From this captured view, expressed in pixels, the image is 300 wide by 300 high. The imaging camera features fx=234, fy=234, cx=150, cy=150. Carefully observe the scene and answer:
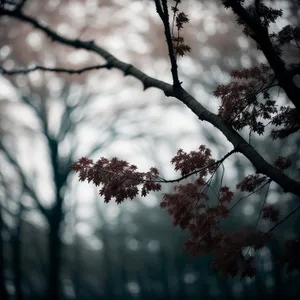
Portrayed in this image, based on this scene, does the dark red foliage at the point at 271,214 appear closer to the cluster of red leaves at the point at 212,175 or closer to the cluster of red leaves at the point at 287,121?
the cluster of red leaves at the point at 212,175

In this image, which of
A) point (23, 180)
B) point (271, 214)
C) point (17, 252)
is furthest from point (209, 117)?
point (17, 252)

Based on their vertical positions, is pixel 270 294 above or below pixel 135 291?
below

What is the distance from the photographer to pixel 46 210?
28.7ft

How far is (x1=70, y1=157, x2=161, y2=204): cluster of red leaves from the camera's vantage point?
→ 2146 mm

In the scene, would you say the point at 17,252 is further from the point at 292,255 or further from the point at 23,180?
the point at 292,255

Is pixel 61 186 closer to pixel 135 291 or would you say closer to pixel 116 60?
pixel 116 60

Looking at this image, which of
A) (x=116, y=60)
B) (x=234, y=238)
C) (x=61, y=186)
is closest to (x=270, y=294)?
(x=61, y=186)

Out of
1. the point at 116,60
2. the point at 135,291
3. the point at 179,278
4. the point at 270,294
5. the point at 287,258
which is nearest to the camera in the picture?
the point at 287,258

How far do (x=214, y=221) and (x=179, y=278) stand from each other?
1587 centimetres

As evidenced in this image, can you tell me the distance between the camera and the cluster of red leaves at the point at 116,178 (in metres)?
2.15

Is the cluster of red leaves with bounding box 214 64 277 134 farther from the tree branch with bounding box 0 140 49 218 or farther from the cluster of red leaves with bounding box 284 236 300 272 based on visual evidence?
the tree branch with bounding box 0 140 49 218

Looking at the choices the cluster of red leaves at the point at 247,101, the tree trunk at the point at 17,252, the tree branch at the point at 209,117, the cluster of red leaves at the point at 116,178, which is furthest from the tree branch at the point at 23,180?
A: the cluster of red leaves at the point at 247,101

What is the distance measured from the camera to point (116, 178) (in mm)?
2164

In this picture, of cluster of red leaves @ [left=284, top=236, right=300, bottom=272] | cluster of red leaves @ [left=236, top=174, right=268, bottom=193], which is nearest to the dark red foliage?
cluster of red leaves @ [left=236, top=174, right=268, bottom=193]
